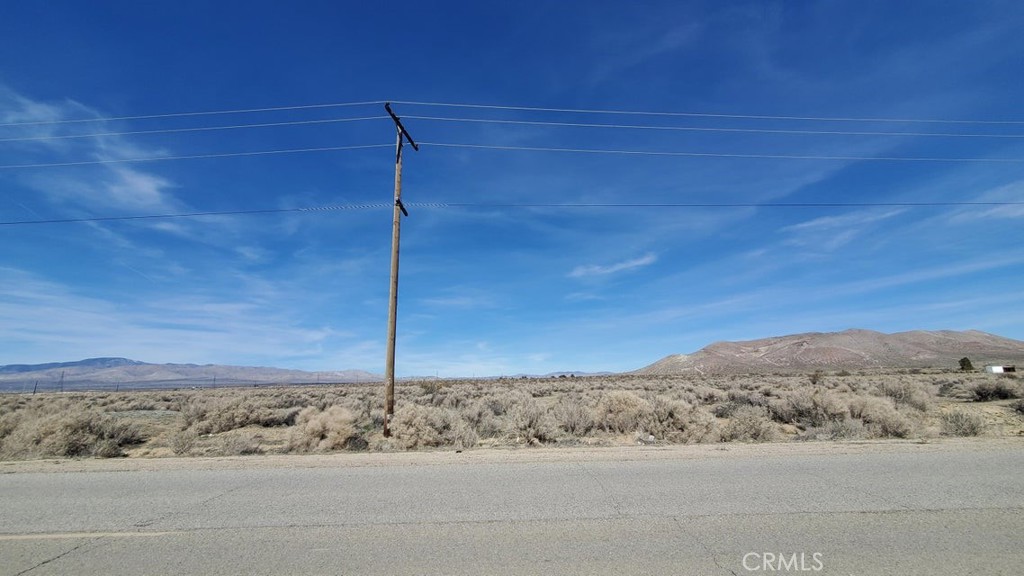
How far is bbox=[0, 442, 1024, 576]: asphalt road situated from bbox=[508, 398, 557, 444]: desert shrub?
209 inches

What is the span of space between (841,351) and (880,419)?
413ft

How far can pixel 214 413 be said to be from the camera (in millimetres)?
20234

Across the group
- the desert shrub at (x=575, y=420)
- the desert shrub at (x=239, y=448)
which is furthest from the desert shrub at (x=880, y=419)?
the desert shrub at (x=239, y=448)

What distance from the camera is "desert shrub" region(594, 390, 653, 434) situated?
52.9ft

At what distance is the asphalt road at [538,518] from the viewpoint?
4789mm

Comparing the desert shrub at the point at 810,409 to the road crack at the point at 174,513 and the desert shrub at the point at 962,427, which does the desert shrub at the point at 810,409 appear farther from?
the road crack at the point at 174,513

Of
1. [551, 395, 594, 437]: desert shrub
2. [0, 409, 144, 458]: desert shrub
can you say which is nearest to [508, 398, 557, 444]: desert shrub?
[551, 395, 594, 437]: desert shrub

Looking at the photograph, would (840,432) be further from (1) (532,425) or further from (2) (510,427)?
(2) (510,427)

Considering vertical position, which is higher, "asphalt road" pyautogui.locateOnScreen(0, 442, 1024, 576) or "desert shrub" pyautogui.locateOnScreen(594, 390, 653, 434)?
"desert shrub" pyautogui.locateOnScreen(594, 390, 653, 434)

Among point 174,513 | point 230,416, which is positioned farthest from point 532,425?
point 230,416

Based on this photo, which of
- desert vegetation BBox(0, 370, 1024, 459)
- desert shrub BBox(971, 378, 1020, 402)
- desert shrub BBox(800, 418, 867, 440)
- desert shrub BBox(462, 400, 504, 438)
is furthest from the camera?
desert shrub BBox(971, 378, 1020, 402)

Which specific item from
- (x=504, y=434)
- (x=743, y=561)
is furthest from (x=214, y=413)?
(x=743, y=561)

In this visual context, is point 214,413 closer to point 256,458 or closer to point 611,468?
point 256,458

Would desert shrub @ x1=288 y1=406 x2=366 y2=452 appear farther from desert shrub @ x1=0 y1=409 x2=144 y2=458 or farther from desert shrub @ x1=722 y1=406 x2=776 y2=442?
desert shrub @ x1=722 y1=406 x2=776 y2=442
